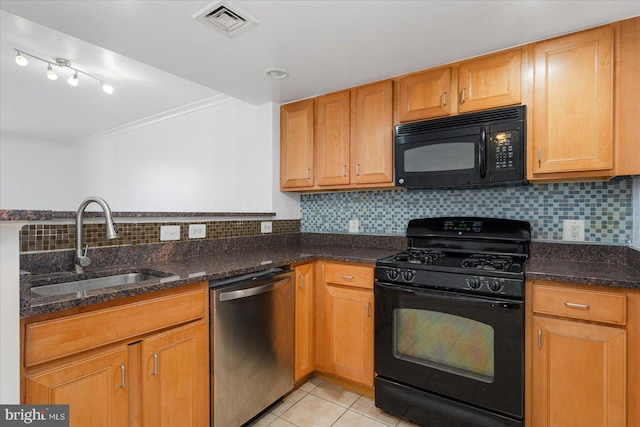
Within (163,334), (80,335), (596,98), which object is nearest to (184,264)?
(163,334)

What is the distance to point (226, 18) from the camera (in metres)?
1.55

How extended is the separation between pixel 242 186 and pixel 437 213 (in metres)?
1.77

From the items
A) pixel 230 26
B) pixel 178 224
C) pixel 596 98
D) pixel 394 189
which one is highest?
pixel 230 26

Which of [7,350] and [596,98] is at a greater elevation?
[596,98]

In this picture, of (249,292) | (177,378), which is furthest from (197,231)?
(177,378)

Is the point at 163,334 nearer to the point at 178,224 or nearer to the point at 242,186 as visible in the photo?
the point at 178,224

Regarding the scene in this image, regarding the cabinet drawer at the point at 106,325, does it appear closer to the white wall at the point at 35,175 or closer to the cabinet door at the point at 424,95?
the cabinet door at the point at 424,95

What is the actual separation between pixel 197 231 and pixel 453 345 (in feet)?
5.63

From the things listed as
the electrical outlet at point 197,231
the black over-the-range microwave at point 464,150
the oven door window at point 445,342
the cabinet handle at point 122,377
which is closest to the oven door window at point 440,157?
the black over-the-range microwave at point 464,150

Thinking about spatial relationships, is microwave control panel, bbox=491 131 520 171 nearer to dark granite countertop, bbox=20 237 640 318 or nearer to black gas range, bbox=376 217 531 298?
black gas range, bbox=376 217 531 298

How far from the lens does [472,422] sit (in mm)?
1604

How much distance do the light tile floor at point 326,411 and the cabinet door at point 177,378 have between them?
51cm

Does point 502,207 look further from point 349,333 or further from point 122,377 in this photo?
point 122,377

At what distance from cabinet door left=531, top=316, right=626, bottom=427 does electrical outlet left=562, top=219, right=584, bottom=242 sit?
2.15ft
